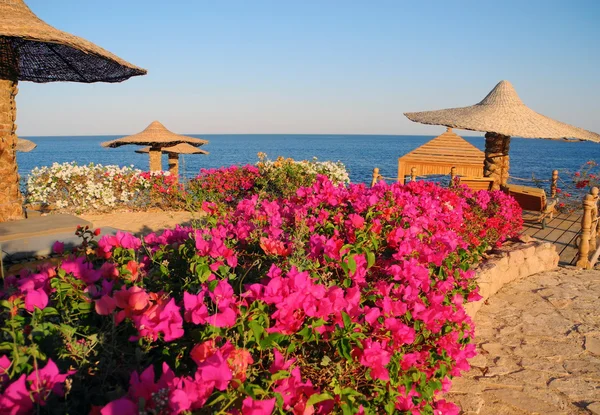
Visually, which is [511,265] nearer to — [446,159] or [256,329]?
[256,329]

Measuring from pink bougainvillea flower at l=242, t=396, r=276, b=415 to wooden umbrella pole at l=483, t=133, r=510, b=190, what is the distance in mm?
8647

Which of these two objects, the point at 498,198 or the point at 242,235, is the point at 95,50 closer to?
the point at 242,235

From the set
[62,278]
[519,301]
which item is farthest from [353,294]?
[519,301]

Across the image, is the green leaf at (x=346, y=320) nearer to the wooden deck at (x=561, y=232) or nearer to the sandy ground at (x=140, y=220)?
the wooden deck at (x=561, y=232)

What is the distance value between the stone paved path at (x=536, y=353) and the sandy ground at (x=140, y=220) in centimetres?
542

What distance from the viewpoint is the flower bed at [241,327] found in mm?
1091

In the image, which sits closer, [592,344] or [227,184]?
[592,344]

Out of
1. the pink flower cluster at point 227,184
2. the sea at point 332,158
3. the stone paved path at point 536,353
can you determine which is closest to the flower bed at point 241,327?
the stone paved path at point 536,353

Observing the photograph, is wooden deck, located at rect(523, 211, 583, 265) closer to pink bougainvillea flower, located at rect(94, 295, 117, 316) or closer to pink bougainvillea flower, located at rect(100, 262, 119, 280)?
pink bougainvillea flower, located at rect(100, 262, 119, 280)

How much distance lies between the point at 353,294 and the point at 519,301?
386 cm

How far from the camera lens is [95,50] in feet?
14.8

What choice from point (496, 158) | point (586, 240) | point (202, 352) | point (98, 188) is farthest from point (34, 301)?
point (496, 158)

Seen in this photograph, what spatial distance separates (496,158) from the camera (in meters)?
8.87

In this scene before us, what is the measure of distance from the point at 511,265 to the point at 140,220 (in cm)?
676
